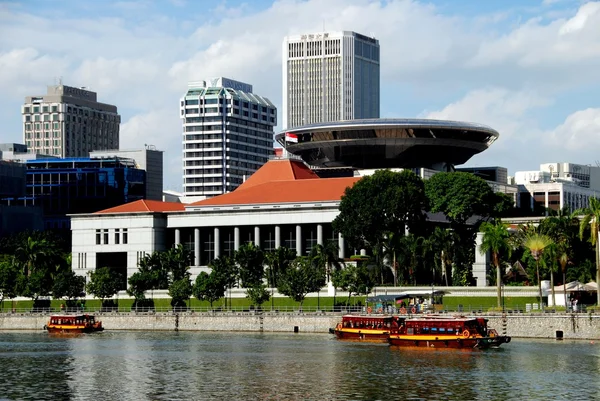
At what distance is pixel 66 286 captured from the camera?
17675cm

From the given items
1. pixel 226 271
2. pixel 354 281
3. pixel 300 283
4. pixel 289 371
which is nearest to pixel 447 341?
pixel 289 371

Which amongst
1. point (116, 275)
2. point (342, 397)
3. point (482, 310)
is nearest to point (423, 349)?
point (482, 310)

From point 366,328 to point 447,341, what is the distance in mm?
13255

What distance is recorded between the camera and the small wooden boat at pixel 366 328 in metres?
131

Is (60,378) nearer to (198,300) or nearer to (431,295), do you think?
(431,295)

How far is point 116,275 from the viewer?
594 ft

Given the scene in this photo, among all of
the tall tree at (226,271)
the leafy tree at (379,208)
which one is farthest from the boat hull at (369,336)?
the leafy tree at (379,208)

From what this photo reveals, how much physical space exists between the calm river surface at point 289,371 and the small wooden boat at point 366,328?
9.29 feet

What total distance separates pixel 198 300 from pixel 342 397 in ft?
296

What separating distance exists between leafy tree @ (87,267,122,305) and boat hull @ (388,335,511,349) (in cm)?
6230

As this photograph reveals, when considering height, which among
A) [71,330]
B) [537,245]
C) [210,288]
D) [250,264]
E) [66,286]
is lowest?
[71,330]

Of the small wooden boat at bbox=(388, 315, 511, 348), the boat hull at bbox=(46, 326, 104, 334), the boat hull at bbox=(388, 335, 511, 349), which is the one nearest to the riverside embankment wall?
the boat hull at bbox=(46, 326, 104, 334)

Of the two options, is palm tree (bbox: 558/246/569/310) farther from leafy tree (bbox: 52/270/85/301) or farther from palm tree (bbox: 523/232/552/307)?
leafy tree (bbox: 52/270/85/301)

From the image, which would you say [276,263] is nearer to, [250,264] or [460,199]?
[250,264]
